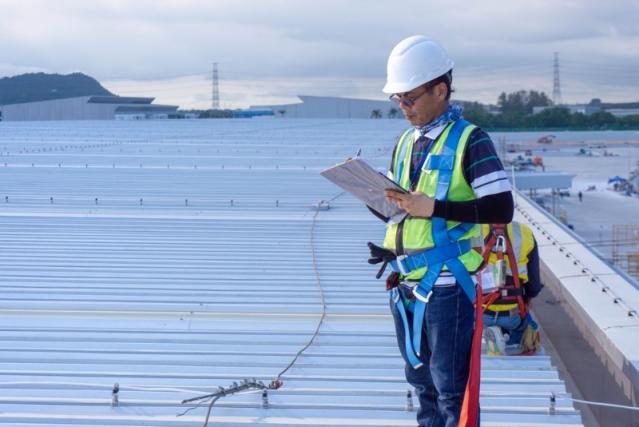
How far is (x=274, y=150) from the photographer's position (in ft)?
75.9

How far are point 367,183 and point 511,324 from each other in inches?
88.0

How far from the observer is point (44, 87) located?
82.6 meters

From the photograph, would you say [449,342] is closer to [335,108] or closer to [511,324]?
[511,324]

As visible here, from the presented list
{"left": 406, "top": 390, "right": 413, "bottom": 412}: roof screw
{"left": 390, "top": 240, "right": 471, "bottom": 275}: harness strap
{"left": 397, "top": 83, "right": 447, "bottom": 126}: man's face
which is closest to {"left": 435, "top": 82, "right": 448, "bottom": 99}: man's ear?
{"left": 397, "top": 83, "right": 447, "bottom": 126}: man's face

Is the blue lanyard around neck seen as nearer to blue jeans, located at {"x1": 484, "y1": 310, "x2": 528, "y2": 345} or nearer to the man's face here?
the man's face

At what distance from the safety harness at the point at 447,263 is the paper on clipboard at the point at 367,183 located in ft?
0.63

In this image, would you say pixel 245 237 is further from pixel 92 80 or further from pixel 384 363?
pixel 92 80

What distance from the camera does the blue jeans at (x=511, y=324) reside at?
5543 mm

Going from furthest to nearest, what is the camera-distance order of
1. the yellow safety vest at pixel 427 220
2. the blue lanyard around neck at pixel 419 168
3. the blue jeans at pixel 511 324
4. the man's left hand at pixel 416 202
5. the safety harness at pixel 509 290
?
the blue jeans at pixel 511 324 → the safety harness at pixel 509 290 → the blue lanyard around neck at pixel 419 168 → the yellow safety vest at pixel 427 220 → the man's left hand at pixel 416 202

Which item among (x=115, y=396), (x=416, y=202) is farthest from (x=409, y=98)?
(x=115, y=396)

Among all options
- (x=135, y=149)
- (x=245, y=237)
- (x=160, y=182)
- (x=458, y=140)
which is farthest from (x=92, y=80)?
(x=458, y=140)

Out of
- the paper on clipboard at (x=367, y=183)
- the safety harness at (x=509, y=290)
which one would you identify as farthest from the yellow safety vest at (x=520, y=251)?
the paper on clipboard at (x=367, y=183)

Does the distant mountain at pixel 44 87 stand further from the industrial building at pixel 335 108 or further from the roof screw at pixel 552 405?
the roof screw at pixel 552 405

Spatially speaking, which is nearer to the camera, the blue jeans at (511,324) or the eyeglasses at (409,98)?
the eyeglasses at (409,98)
